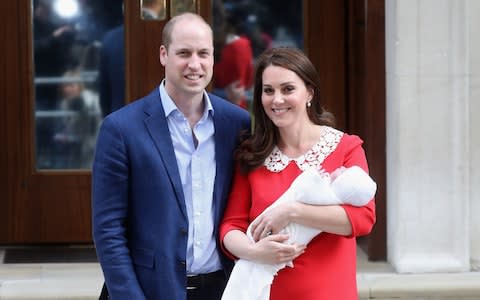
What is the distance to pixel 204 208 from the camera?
4.00m

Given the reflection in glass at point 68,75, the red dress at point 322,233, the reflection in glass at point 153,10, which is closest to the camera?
the red dress at point 322,233

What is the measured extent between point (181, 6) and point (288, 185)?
12.0 feet

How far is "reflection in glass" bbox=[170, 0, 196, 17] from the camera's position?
7349mm

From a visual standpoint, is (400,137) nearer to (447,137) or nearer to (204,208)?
(447,137)

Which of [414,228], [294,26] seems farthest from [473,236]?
[294,26]

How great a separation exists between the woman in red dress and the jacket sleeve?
350 mm

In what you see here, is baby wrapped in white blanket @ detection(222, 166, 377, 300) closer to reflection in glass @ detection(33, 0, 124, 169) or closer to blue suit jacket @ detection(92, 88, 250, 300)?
blue suit jacket @ detection(92, 88, 250, 300)

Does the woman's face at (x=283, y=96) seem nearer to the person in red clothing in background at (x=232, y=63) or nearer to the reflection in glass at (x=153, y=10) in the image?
the reflection in glass at (x=153, y=10)

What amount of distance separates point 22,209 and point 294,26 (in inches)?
84.7

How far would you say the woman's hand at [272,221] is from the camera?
12.4 feet

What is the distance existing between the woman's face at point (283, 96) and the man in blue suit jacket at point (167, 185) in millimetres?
215

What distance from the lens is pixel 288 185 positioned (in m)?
3.90

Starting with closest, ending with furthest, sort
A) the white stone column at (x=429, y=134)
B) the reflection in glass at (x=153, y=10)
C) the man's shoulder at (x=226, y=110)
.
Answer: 1. the man's shoulder at (x=226, y=110)
2. the white stone column at (x=429, y=134)
3. the reflection in glass at (x=153, y=10)

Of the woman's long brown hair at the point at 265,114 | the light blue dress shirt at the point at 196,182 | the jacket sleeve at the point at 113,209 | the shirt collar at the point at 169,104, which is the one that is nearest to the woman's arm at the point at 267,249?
the light blue dress shirt at the point at 196,182
